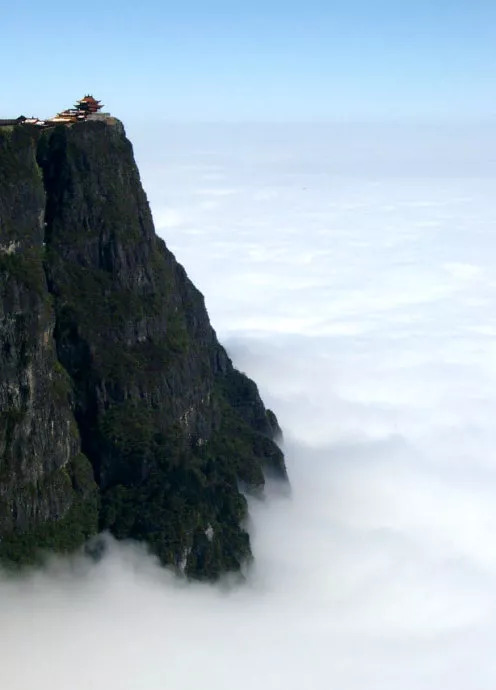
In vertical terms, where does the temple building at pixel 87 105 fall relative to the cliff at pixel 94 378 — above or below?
above

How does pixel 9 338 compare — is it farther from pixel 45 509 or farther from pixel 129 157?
pixel 129 157

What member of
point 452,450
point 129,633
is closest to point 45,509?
point 129,633

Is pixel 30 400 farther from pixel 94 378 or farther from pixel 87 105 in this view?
pixel 87 105

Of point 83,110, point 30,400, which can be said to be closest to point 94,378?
point 30,400

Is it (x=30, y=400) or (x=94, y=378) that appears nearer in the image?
(x=30, y=400)

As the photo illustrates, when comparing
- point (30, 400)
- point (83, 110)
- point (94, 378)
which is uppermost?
point (83, 110)

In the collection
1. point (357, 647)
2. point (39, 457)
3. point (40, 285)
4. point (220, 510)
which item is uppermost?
point (40, 285)

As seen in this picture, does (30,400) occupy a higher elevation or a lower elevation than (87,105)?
lower

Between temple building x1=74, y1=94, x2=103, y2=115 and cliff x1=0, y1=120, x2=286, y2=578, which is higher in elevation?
temple building x1=74, y1=94, x2=103, y2=115
